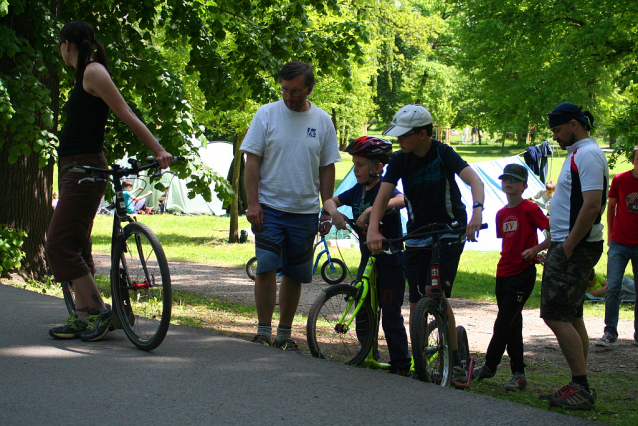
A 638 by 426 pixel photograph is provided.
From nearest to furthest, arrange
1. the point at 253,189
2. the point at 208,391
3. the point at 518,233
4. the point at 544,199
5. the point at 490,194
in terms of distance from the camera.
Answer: the point at 208,391 → the point at 253,189 → the point at 518,233 → the point at 544,199 → the point at 490,194

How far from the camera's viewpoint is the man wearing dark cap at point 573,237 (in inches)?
166

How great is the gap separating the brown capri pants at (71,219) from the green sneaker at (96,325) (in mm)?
304

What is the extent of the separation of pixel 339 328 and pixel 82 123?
7.13 feet

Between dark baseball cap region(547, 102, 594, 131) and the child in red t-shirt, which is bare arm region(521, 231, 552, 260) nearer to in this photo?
the child in red t-shirt

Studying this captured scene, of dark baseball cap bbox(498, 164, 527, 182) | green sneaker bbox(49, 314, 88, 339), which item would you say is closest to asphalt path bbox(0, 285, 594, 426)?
green sneaker bbox(49, 314, 88, 339)

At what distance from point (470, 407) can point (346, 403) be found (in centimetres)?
64

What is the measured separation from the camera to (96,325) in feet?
15.1

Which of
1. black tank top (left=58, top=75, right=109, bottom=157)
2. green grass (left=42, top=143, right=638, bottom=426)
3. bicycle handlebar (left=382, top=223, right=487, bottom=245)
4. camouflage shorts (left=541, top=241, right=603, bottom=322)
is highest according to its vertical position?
black tank top (left=58, top=75, right=109, bottom=157)

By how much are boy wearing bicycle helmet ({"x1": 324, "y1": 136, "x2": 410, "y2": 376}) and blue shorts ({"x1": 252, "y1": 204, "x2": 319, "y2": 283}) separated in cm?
28

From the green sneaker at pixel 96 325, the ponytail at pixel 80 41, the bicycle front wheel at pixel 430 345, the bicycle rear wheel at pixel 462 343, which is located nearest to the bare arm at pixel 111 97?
the ponytail at pixel 80 41

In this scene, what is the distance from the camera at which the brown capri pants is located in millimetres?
4422

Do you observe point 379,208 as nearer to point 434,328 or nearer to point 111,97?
point 434,328

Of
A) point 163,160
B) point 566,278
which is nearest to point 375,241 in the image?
point 566,278

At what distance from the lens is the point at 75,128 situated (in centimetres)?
446
